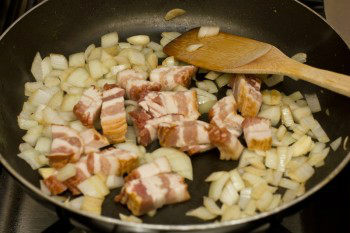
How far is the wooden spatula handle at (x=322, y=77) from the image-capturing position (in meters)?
1.64

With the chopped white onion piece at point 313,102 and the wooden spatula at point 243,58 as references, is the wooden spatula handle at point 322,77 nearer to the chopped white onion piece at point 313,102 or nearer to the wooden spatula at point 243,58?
the wooden spatula at point 243,58

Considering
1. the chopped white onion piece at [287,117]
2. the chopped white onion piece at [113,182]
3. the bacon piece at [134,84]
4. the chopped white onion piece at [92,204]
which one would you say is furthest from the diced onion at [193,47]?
the chopped white onion piece at [92,204]

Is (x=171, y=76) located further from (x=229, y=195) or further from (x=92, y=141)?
(x=229, y=195)

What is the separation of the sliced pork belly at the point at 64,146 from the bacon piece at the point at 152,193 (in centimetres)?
24

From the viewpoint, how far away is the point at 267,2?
2178mm

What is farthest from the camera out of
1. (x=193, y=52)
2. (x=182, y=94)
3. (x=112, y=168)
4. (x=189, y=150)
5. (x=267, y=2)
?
(x=267, y=2)

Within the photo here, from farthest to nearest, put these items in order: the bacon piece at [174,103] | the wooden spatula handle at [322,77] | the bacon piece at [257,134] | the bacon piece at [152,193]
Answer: the bacon piece at [174,103] → the bacon piece at [257,134] → the wooden spatula handle at [322,77] → the bacon piece at [152,193]

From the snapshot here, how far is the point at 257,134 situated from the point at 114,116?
55cm

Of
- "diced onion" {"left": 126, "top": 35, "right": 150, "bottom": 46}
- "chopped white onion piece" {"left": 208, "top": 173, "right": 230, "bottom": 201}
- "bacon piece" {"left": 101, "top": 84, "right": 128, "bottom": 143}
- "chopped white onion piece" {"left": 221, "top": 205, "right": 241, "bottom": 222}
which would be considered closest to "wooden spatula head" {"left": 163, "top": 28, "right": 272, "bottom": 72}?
"diced onion" {"left": 126, "top": 35, "right": 150, "bottom": 46}

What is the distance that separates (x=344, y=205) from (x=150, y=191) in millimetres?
724

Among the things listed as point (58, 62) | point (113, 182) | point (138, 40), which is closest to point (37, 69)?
point (58, 62)

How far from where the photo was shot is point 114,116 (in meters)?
1.77

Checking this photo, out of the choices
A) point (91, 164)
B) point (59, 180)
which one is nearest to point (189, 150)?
point (91, 164)

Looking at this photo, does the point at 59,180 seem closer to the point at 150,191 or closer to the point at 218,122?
the point at 150,191
